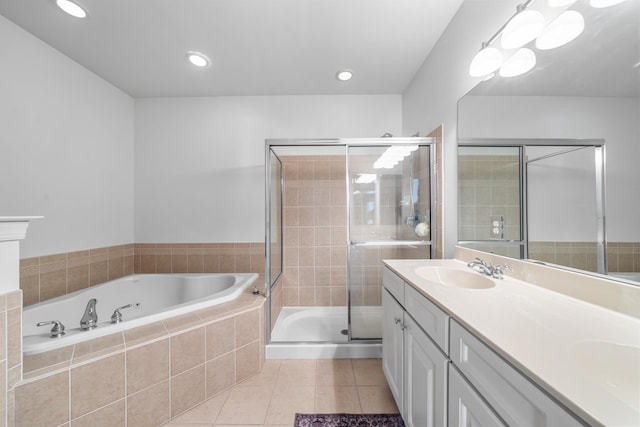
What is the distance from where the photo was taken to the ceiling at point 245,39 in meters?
1.47

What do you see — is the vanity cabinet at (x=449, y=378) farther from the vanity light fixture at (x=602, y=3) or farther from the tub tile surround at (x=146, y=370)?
the vanity light fixture at (x=602, y=3)

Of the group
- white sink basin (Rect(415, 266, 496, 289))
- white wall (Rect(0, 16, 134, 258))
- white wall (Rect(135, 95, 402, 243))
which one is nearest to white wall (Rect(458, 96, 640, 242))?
white sink basin (Rect(415, 266, 496, 289))

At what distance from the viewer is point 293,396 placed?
1485 mm

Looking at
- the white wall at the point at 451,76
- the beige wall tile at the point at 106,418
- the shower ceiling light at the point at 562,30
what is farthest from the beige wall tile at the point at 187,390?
the shower ceiling light at the point at 562,30

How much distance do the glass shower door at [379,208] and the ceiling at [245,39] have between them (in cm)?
76

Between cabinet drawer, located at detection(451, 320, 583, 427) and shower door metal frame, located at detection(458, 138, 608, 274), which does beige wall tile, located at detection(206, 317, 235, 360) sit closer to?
cabinet drawer, located at detection(451, 320, 583, 427)

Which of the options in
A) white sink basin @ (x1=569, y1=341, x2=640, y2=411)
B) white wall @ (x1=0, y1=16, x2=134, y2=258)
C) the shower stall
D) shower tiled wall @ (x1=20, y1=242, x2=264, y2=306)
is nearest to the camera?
white sink basin @ (x1=569, y1=341, x2=640, y2=411)

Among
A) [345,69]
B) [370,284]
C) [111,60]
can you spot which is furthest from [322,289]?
[111,60]

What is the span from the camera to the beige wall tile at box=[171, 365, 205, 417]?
1315 millimetres

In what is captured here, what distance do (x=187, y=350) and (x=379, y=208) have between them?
5.17 feet

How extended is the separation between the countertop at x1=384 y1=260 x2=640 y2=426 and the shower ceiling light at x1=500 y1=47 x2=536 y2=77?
956 millimetres

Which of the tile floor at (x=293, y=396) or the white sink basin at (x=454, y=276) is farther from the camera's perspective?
the tile floor at (x=293, y=396)

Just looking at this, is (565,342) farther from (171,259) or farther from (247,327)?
(171,259)

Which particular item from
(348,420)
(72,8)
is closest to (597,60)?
(348,420)
